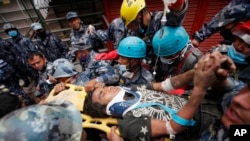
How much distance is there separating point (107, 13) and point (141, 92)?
14.0ft

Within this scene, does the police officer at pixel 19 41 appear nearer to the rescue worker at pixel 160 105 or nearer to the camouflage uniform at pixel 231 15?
the rescue worker at pixel 160 105

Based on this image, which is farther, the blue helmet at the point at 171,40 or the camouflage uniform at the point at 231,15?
the camouflage uniform at the point at 231,15

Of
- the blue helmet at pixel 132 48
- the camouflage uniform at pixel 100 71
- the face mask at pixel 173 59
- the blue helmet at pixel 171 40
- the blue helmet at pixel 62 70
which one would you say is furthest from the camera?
the blue helmet at pixel 62 70

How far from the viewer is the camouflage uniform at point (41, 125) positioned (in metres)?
1.15

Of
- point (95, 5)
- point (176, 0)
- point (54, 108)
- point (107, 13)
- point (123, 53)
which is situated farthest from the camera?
point (95, 5)

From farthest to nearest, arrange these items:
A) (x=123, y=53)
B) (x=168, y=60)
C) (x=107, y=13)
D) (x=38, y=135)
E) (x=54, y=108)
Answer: (x=107, y=13) → (x=123, y=53) → (x=168, y=60) → (x=54, y=108) → (x=38, y=135)

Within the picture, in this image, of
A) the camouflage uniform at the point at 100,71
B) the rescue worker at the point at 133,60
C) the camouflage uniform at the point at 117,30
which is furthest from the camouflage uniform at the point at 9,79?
the rescue worker at the point at 133,60

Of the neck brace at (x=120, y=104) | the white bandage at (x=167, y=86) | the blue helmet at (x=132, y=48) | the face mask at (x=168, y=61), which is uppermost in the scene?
the blue helmet at (x=132, y=48)

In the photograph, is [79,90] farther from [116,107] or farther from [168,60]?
[168,60]

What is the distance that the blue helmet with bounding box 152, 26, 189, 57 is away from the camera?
80.5 inches

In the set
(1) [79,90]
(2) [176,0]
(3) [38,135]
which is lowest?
(1) [79,90]

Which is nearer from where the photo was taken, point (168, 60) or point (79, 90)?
point (168, 60)

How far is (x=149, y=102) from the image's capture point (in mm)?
1688

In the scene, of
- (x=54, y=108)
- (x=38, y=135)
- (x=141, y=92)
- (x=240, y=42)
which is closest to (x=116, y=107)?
(x=141, y=92)
